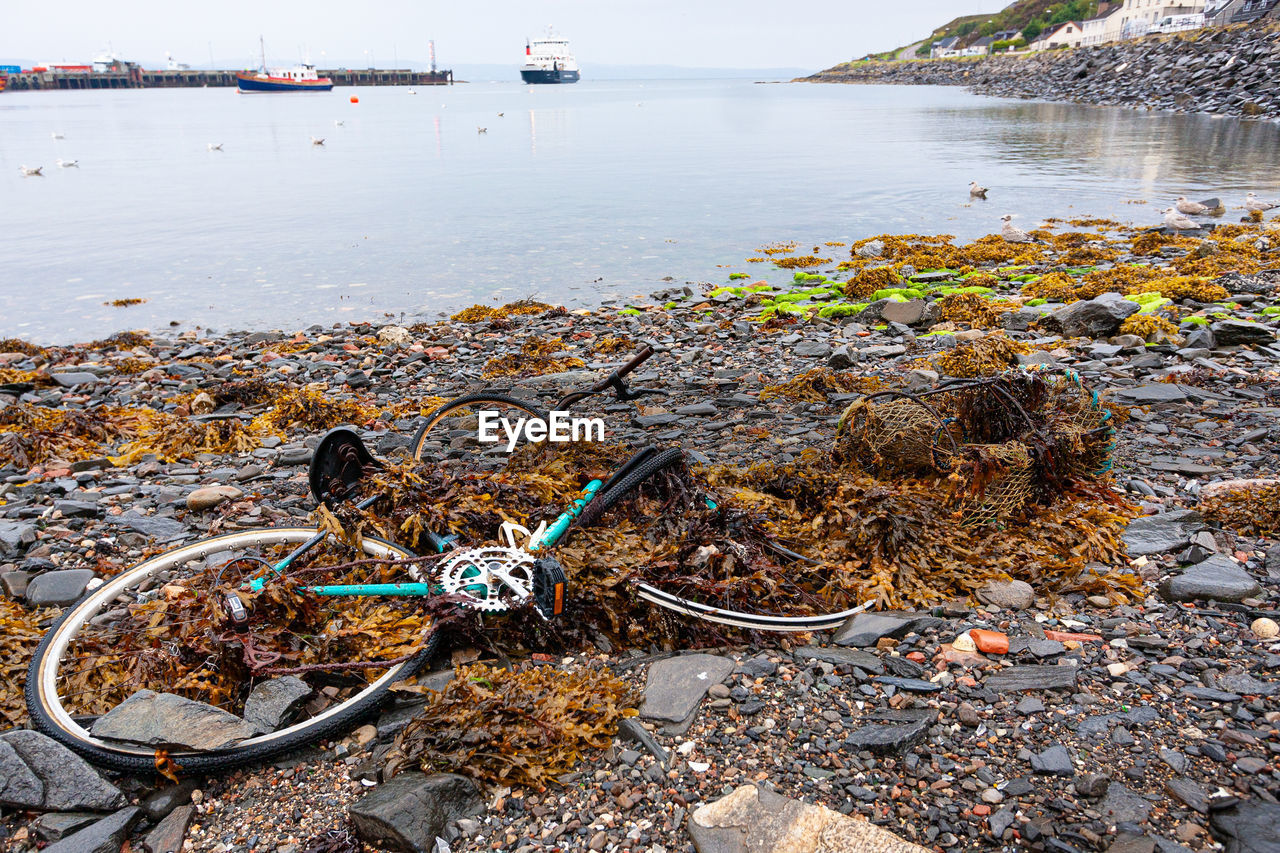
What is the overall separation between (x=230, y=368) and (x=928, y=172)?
1004 inches

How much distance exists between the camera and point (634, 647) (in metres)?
4.06

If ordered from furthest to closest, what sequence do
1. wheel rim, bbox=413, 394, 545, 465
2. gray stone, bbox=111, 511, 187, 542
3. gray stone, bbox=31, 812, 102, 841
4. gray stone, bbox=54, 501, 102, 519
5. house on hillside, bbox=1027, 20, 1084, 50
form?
house on hillside, bbox=1027, 20, 1084, 50
wheel rim, bbox=413, 394, 545, 465
gray stone, bbox=54, 501, 102, 519
gray stone, bbox=111, 511, 187, 542
gray stone, bbox=31, 812, 102, 841

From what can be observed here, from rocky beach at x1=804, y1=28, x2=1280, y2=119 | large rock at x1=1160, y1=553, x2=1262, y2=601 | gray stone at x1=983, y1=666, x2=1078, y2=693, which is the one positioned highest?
rocky beach at x1=804, y1=28, x2=1280, y2=119

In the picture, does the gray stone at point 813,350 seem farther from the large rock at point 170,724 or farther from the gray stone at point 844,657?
the large rock at point 170,724

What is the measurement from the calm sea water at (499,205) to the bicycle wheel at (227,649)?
9.91m

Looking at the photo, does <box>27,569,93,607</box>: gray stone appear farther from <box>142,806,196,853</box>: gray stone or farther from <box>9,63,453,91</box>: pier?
<box>9,63,453,91</box>: pier

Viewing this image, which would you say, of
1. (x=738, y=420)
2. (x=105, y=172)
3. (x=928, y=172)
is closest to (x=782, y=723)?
(x=738, y=420)

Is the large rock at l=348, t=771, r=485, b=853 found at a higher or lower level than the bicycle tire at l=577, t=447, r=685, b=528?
lower

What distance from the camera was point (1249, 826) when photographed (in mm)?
2559

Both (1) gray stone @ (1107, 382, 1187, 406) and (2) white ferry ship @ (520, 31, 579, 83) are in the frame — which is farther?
(2) white ferry ship @ (520, 31, 579, 83)

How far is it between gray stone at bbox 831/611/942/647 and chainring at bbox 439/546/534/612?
1.63 metres

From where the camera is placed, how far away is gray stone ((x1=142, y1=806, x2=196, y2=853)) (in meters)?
2.92

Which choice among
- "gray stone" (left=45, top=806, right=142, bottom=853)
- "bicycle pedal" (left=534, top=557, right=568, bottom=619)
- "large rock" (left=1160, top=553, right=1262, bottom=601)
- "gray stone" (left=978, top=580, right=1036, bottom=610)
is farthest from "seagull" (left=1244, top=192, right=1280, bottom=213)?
"gray stone" (left=45, top=806, right=142, bottom=853)

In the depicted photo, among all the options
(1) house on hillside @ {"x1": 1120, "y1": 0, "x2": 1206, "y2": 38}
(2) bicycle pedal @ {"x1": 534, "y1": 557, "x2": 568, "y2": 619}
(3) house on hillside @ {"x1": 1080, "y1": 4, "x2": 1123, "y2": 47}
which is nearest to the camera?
(2) bicycle pedal @ {"x1": 534, "y1": 557, "x2": 568, "y2": 619}
